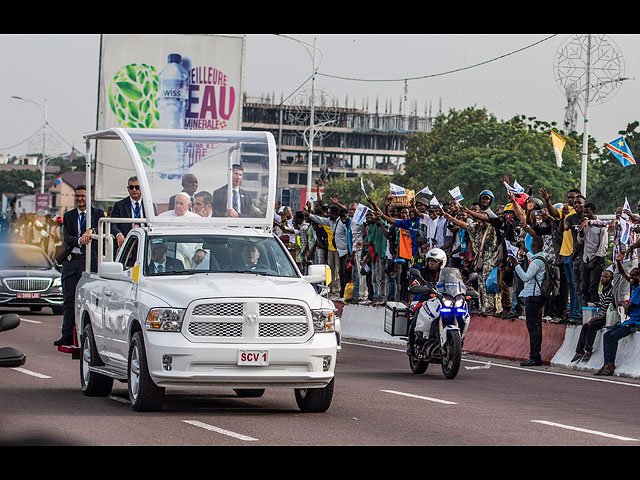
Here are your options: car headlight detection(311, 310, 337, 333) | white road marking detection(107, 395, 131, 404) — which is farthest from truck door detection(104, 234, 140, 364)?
car headlight detection(311, 310, 337, 333)

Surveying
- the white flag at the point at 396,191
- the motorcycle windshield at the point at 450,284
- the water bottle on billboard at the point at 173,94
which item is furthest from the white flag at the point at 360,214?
the water bottle on billboard at the point at 173,94

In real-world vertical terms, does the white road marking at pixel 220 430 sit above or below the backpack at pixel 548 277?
below

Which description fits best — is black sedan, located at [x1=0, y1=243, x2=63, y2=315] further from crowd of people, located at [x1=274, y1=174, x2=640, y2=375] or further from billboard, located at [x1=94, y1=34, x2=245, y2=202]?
crowd of people, located at [x1=274, y1=174, x2=640, y2=375]

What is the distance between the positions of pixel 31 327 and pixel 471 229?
9.44 m

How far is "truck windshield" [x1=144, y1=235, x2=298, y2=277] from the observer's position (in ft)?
44.0

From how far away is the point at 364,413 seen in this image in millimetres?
13078

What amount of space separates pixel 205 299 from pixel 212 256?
1.36m

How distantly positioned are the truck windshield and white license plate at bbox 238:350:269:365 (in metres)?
1.43

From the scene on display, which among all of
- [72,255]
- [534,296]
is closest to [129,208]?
[72,255]

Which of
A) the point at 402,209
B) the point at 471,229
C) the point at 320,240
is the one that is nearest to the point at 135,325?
the point at 471,229

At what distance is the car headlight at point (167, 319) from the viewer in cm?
1220

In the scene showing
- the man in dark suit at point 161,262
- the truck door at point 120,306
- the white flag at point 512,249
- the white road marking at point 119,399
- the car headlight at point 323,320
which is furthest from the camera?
the white flag at point 512,249

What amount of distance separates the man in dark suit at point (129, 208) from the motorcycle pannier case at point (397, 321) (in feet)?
16.0

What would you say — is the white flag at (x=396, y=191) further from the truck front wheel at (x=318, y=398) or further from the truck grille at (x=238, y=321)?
the truck grille at (x=238, y=321)
